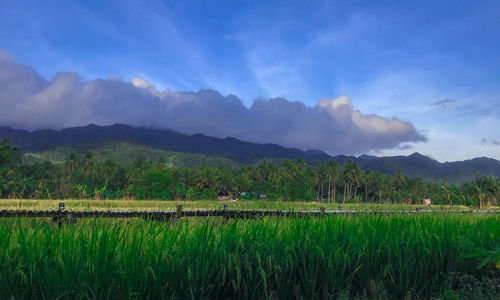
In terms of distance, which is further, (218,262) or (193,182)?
(193,182)

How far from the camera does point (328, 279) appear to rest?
5094 mm

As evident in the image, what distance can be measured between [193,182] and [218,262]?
3579 inches

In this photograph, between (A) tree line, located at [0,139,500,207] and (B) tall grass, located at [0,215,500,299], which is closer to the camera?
(B) tall grass, located at [0,215,500,299]

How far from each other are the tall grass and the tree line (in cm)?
6413

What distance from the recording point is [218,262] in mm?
4562

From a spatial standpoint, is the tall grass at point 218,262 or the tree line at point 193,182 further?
the tree line at point 193,182

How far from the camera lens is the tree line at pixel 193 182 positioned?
2830 inches

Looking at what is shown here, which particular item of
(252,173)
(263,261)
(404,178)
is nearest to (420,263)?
(263,261)

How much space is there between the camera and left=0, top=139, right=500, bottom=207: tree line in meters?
71.9

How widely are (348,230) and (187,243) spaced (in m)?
2.75

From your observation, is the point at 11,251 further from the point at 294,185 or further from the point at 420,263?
the point at 294,185

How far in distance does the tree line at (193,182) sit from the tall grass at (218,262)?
64.1 metres

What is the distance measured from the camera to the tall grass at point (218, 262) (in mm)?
3988

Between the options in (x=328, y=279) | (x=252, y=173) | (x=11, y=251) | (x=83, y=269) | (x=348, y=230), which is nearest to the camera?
(x=83, y=269)
